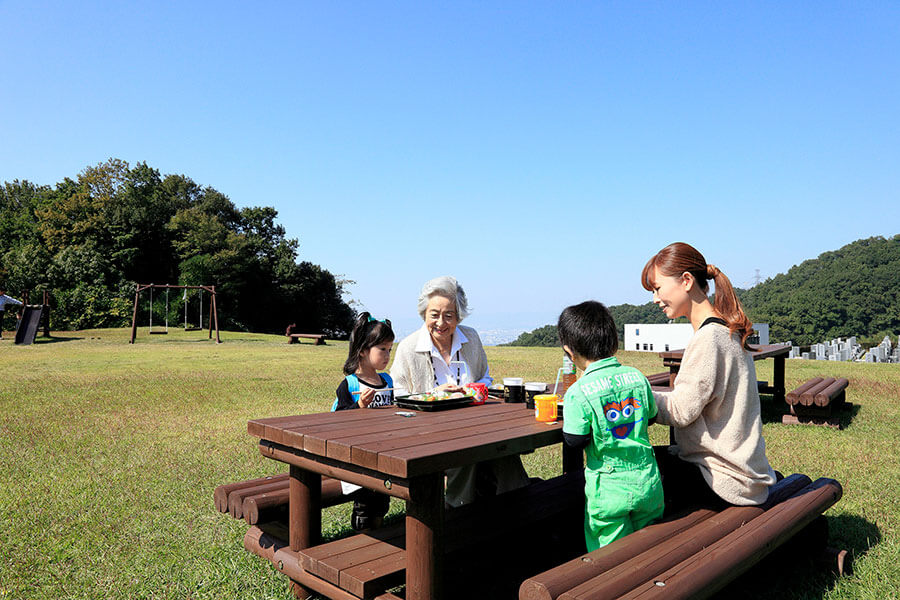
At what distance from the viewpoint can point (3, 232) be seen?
46375 millimetres

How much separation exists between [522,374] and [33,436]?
31.0 ft

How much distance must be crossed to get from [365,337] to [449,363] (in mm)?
625

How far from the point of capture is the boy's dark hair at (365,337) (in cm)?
398

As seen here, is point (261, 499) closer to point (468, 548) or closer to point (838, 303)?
point (468, 548)

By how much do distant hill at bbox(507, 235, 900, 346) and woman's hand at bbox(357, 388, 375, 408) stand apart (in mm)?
65327

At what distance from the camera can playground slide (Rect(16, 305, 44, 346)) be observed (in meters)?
23.5

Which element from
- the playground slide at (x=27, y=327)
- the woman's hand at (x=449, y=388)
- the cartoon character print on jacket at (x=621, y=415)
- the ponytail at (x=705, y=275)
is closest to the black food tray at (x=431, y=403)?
the woman's hand at (x=449, y=388)

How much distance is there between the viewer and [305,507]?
2939mm

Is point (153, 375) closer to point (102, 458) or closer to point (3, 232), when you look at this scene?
point (102, 458)

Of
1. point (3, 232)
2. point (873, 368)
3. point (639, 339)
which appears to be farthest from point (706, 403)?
point (3, 232)

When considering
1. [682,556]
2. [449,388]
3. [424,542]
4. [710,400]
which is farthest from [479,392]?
[682,556]

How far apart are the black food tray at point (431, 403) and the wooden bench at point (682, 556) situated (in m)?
1.29

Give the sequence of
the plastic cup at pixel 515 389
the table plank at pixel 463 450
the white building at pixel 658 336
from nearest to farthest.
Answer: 1. the table plank at pixel 463 450
2. the plastic cup at pixel 515 389
3. the white building at pixel 658 336

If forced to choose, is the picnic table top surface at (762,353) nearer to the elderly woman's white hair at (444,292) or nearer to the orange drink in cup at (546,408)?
the elderly woman's white hair at (444,292)
